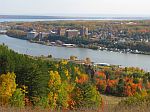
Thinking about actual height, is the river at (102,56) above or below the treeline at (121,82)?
below

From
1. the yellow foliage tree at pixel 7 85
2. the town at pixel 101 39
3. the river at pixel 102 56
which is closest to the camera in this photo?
the yellow foliage tree at pixel 7 85

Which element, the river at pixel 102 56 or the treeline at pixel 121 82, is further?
the river at pixel 102 56

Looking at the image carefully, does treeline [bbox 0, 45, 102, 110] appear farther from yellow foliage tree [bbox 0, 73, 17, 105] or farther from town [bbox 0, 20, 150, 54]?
town [bbox 0, 20, 150, 54]

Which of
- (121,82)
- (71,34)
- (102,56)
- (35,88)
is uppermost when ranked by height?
(35,88)

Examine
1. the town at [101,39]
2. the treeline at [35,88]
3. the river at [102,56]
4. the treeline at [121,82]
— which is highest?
the treeline at [35,88]

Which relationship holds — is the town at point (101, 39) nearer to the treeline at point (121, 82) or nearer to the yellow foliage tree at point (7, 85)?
the treeline at point (121, 82)

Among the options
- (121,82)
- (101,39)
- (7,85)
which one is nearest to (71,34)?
(101,39)

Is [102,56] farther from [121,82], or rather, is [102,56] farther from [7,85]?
[7,85]

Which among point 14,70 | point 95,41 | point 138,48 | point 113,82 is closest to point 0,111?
point 14,70

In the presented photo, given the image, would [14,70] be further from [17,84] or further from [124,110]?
[124,110]

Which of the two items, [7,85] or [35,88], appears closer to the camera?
[7,85]

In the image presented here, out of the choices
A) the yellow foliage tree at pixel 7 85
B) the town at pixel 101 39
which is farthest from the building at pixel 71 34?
the yellow foliage tree at pixel 7 85
